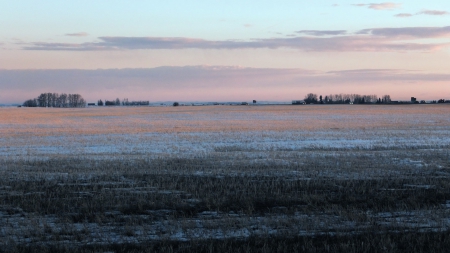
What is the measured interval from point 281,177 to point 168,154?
9022 millimetres

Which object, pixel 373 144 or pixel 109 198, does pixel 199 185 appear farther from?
pixel 373 144

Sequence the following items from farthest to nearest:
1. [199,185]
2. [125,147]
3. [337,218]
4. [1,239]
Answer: [125,147] → [199,185] → [337,218] → [1,239]

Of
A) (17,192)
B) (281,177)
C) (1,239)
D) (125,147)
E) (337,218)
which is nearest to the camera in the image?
(1,239)

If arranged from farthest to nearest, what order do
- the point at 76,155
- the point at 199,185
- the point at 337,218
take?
the point at 76,155
the point at 199,185
the point at 337,218

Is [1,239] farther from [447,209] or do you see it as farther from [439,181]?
[439,181]

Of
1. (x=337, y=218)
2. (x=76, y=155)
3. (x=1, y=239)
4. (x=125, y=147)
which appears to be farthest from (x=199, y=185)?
(x=125, y=147)

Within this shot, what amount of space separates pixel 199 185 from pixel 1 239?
6.14 m

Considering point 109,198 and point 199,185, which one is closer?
point 109,198

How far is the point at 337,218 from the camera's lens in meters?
9.23

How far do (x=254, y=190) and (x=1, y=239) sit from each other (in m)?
6.43

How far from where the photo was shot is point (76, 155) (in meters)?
22.1

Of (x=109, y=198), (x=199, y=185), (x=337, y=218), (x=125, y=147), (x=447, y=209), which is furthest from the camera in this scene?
(x=125, y=147)

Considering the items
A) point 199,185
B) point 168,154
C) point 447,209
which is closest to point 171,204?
point 199,185

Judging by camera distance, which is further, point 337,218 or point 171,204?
point 171,204
